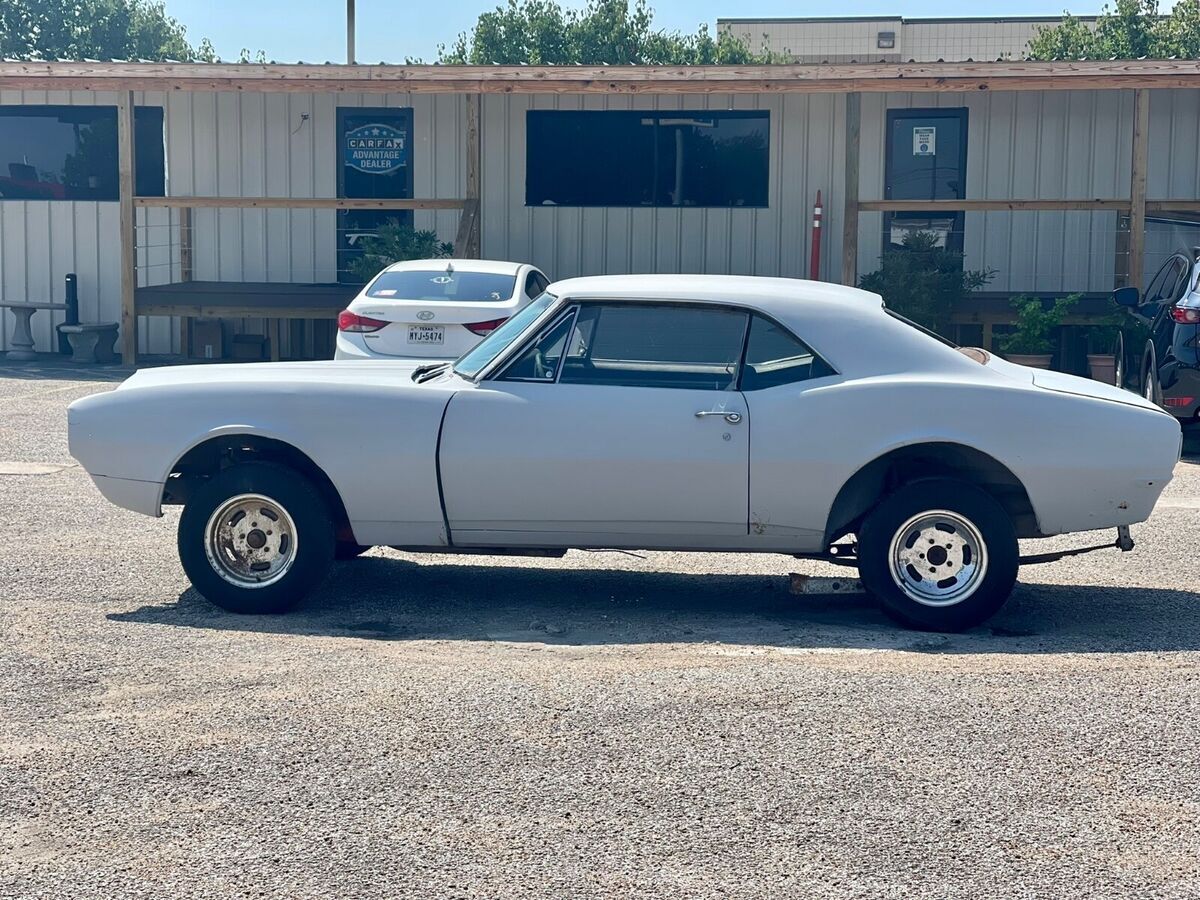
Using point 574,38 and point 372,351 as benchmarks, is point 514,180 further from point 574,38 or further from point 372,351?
point 574,38

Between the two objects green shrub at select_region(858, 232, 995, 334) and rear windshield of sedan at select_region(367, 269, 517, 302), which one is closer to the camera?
rear windshield of sedan at select_region(367, 269, 517, 302)

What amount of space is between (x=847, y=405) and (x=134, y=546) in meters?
4.10

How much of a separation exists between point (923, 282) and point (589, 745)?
13.5m

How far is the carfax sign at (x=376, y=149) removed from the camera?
20641 mm

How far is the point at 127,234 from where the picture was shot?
19.2 metres

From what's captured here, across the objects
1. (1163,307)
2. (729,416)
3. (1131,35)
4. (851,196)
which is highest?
(1131,35)

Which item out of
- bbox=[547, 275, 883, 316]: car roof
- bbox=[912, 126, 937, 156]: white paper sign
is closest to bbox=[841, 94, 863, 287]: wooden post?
bbox=[912, 126, 937, 156]: white paper sign

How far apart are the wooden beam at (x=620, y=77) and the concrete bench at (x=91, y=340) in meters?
3.10

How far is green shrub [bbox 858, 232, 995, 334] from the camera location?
17750 mm

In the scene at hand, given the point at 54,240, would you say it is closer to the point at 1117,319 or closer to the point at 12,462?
the point at 12,462

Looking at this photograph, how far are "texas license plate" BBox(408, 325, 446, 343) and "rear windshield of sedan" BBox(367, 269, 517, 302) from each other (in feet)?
1.49

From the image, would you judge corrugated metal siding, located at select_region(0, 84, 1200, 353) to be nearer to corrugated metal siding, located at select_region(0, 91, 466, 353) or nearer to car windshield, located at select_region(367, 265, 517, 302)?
corrugated metal siding, located at select_region(0, 91, 466, 353)

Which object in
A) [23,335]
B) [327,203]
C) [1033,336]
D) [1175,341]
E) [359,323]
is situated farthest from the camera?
[23,335]

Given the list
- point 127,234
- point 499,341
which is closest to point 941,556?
point 499,341
